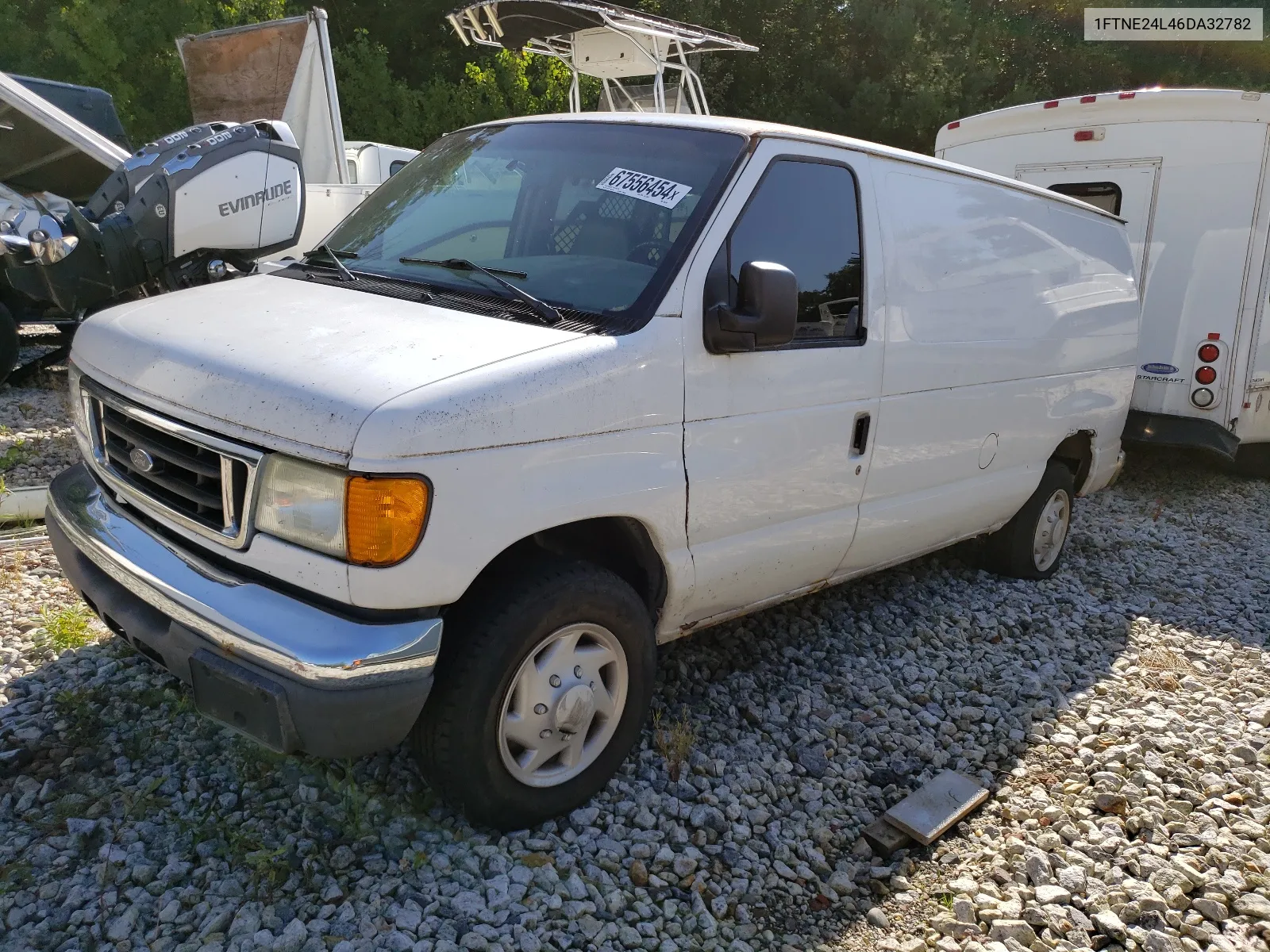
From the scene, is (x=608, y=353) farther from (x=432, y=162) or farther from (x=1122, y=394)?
(x=1122, y=394)

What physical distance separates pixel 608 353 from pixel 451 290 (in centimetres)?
66

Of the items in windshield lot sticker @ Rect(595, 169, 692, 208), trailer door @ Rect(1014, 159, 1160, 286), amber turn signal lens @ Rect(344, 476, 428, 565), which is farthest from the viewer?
trailer door @ Rect(1014, 159, 1160, 286)

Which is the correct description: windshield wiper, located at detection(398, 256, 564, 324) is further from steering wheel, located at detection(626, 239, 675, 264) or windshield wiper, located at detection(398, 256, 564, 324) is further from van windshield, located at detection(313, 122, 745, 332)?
steering wheel, located at detection(626, 239, 675, 264)

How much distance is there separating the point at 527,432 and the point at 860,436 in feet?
5.33

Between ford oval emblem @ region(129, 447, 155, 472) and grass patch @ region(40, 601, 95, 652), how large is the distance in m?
1.10

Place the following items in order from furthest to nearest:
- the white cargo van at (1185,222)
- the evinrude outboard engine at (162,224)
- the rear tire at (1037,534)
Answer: the white cargo van at (1185,222), the evinrude outboard engine at (162,224), the rear tire at (1037,534)

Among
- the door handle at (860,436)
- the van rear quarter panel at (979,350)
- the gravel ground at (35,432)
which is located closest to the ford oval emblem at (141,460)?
the door handle at (860,436)

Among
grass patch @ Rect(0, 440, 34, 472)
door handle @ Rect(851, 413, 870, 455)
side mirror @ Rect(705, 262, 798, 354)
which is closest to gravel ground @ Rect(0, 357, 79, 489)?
grass patch @ Rect(0, 440, 34, 472)

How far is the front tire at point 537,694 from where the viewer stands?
278 cm

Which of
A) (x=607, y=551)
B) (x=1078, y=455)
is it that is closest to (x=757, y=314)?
(x=607, y=551)

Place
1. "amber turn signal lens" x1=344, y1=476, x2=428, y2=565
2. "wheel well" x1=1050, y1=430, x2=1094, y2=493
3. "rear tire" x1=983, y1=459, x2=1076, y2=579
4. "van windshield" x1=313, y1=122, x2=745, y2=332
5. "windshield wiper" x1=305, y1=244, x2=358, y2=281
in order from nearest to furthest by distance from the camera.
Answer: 1. "amber turn signal lens" x1=344, y1=476, x2=428, y2=565
2. "van windshield" x1=313, y1=122, x2=745, y2=332
3. "windshield wiper" x1=305, y1=244, x2=358, y2=281
4. "rear tire" x1=983, y1=459, x2=1076, y2=579
5. "wheel well" x1=1050, y1=430, x2=1094, y2=493

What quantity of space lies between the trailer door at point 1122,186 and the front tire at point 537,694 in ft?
19.2

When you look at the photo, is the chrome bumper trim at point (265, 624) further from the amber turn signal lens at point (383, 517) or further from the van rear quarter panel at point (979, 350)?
the van rear quarter panel at point (979, 350)

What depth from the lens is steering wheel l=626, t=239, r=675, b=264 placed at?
3217mm
